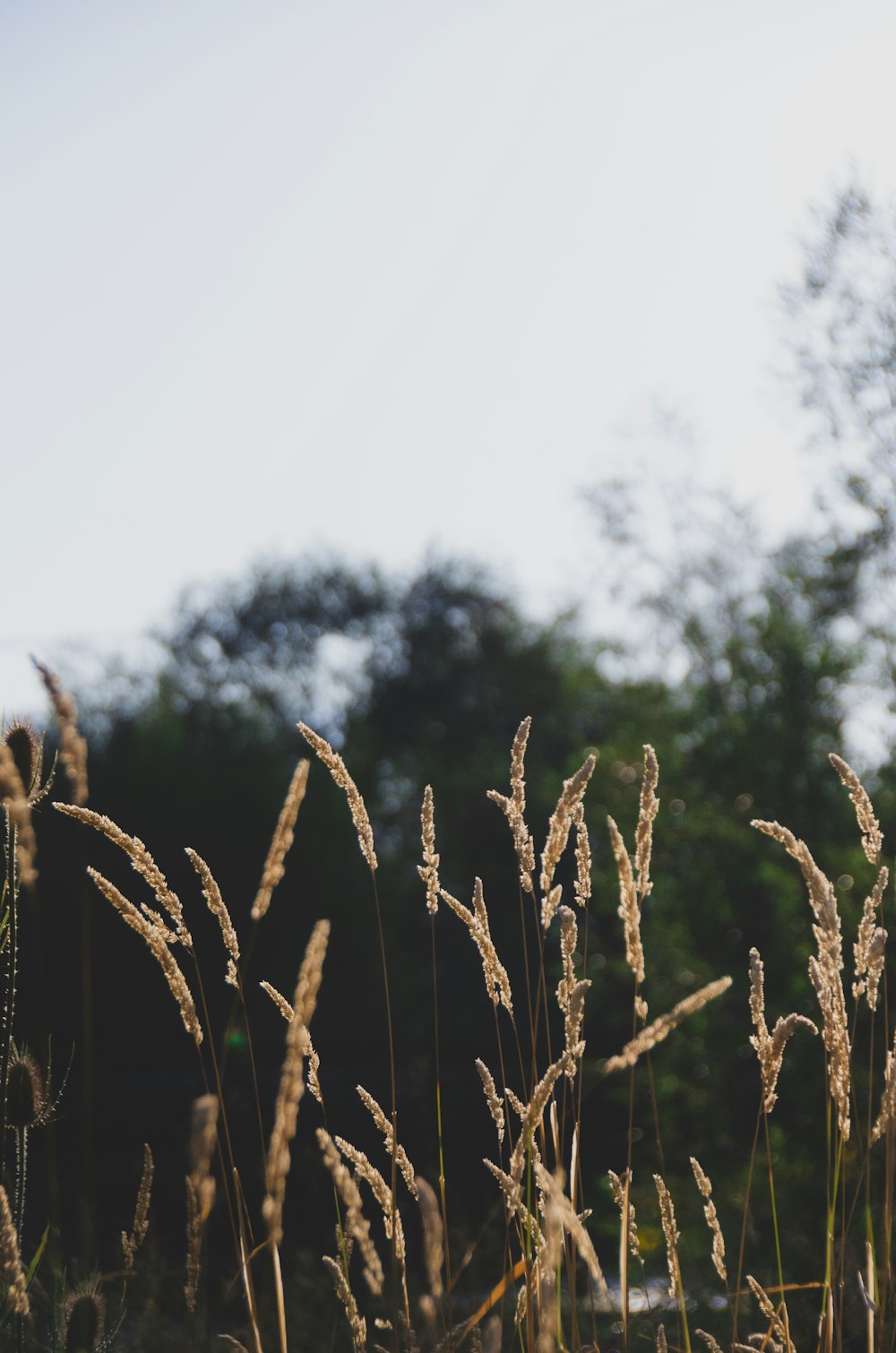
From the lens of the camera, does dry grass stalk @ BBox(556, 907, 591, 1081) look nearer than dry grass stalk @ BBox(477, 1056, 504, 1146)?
Yes

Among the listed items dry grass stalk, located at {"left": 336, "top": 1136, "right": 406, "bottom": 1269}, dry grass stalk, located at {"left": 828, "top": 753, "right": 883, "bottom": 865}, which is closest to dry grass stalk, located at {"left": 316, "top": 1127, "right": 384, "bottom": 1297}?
dry grass stalk, located at {"left": 336, "top": 1136, "right": 406, "bottom": 1269}

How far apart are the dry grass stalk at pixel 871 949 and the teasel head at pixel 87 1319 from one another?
91 centimetres

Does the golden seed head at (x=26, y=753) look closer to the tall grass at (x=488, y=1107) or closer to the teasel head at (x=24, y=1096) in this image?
the tall grass at (x=488, y=1107)

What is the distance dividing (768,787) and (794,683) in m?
0.61

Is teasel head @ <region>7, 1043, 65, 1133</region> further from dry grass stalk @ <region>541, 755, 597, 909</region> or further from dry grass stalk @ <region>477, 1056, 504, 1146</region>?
dry grass stalk @ <region>541, 755, 597, 909</region>

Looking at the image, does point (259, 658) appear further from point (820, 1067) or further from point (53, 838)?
point (820, 1067)

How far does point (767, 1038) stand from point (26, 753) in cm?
94

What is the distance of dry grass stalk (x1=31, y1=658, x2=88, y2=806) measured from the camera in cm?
96

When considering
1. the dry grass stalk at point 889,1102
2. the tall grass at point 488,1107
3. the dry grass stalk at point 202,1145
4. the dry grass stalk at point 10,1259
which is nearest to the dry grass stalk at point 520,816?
the tall grass at point 488,1107

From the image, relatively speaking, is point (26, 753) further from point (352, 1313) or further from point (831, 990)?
point (831, 990)

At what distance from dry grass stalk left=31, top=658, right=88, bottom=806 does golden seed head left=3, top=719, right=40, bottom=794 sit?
0.43m

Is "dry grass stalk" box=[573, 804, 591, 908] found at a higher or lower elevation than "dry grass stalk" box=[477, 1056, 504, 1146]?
higher

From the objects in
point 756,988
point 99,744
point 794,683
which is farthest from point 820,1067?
point 99,744

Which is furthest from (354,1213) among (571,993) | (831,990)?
(831,990)
